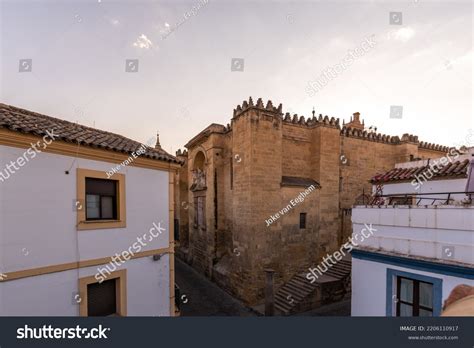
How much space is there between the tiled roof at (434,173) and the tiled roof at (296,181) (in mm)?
5735

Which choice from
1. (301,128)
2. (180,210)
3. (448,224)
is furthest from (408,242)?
(180,210)

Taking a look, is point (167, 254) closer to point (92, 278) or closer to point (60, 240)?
point (92, 278)

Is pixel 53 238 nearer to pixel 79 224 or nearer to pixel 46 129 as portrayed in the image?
pixel 79 224

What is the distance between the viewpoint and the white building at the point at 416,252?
5035 mm

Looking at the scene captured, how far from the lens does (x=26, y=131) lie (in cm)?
498

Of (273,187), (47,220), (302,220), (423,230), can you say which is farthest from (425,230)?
(302,220)

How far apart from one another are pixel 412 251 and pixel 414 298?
1.04m

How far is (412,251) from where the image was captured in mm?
5719

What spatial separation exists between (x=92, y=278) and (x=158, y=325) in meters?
2.96

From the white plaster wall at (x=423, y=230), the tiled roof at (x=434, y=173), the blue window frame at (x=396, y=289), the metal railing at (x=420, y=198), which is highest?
the tiled roof at (x=434, y=173)

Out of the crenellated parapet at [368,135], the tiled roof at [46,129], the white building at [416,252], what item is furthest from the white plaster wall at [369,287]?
the crenellated parapet at [368,135]

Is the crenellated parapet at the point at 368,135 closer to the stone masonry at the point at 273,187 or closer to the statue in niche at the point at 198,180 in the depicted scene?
the stone masonry at the point at 273,187

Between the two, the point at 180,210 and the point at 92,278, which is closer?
the point at 92,278

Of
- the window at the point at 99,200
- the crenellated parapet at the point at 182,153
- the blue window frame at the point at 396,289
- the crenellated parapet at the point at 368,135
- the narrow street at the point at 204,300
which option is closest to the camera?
the blue window frame at the point at 396,289
